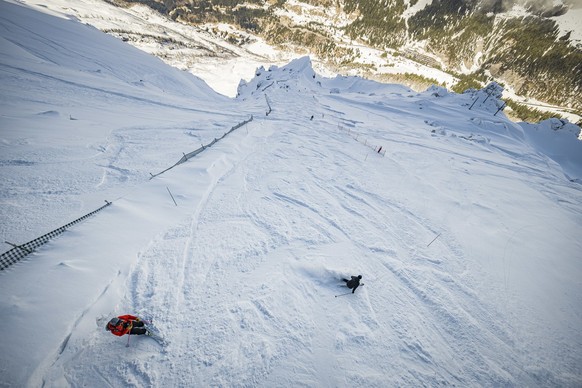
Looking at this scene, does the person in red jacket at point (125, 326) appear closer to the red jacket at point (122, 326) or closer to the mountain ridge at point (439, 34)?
the red jacket at point (122, 326)

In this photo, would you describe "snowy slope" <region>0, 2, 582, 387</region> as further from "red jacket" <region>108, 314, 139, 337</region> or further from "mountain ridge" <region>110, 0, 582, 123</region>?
"mountain ridge" <region>110, 0, 582, 123</region>

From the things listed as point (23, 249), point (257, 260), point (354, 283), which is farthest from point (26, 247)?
point (354, 283)

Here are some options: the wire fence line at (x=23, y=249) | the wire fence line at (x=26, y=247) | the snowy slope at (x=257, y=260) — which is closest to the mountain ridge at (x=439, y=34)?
the snowy slope at (x=257, y=260)

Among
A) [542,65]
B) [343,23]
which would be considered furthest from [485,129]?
[542,65]

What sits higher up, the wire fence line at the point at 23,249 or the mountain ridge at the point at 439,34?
the mountain ridge at the point at 439,34

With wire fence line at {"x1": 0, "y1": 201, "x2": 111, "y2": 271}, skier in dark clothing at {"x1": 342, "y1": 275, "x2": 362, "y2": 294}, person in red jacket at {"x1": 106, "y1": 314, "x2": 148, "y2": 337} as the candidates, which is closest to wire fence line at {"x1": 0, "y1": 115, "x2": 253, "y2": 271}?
wire fence line at {"x1": 0, "y1": 201, "x2": 111, "y2": 271}

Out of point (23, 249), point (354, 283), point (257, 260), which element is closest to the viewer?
point (23, 249)

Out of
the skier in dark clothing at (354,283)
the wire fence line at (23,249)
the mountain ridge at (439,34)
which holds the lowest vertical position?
the wire fence line at (23,249)

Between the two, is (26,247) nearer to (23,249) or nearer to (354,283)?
(23,249)

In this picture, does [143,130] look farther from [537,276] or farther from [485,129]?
[485,129]
